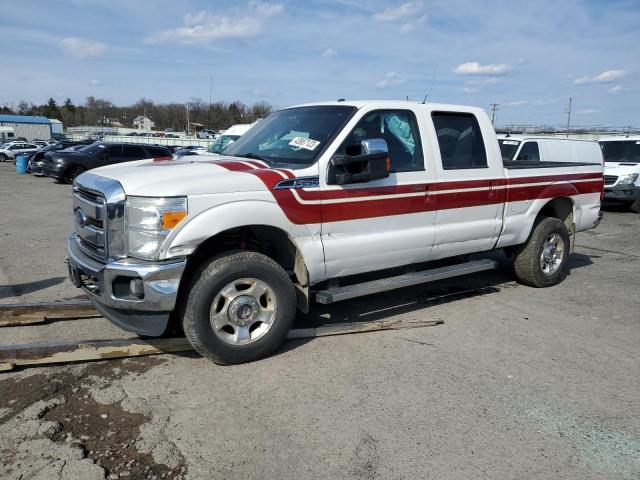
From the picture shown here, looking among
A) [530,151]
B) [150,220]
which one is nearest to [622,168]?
[530,151]

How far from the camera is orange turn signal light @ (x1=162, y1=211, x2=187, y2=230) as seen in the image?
143 inches

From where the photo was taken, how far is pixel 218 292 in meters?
3.87

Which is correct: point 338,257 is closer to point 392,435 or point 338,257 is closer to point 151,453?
point 392,435

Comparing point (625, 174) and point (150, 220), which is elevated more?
point (150, 220)

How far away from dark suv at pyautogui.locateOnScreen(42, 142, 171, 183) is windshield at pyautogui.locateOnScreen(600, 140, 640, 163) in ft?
51.2

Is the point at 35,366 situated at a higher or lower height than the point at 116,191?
lower

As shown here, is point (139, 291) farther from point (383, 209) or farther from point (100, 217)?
point (383, 209)

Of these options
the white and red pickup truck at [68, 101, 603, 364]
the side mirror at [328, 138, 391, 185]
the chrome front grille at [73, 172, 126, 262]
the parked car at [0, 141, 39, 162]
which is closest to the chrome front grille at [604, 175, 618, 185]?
the white and red pickup truck at [68, 101, 603, 364]

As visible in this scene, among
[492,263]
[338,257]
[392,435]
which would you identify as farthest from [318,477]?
[492,263]

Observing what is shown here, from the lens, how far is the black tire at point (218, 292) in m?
3.81

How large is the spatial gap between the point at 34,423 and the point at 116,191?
5.24ft

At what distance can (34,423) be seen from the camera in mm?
3211

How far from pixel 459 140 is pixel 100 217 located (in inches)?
142

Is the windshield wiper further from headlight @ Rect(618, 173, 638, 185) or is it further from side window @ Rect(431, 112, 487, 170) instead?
headlight @ Rect(618, 173, 638, 185)
